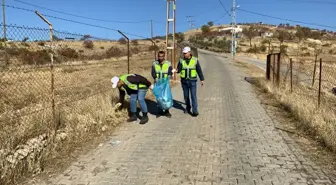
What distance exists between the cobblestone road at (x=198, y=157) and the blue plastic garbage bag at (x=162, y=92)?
1.40ft

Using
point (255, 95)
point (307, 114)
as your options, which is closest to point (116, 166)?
point (307, 114)

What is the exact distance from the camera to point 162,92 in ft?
28.6

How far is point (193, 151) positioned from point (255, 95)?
783 centimetres

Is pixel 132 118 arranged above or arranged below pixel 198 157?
above

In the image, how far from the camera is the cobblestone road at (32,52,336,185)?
491cm

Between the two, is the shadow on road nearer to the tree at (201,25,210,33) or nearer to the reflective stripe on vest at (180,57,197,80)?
the reflective stripe on vest at (180,57,197,80)

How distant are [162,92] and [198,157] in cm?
315

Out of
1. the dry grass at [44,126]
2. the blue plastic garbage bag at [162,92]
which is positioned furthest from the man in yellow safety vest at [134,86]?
the dry grass at [44,126]

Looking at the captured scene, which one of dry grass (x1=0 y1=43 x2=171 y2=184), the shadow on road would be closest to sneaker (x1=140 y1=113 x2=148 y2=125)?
dry grass (x1=0 y1=43 x2=171 y2=184)

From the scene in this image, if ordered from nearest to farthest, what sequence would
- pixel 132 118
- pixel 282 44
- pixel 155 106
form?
pixel 132 118
pixel 155 106
pixel 282 44

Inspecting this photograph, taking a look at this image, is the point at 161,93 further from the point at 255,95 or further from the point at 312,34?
the point at 312,34

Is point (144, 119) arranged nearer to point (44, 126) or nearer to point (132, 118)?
point (132, 118)

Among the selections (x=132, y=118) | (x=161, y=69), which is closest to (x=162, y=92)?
(x=161, y=69)

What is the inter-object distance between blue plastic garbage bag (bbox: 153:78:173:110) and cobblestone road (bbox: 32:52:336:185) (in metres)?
0.43
